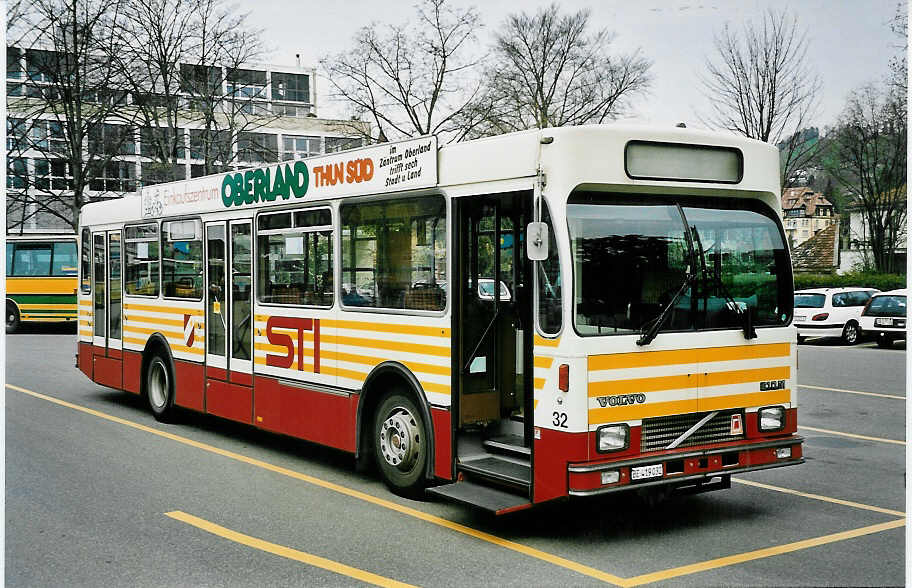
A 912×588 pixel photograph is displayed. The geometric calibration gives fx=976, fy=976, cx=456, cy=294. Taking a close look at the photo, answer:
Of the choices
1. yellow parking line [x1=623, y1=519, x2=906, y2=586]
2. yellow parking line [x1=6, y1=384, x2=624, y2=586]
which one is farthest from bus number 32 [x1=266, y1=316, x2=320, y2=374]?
yellow parking line [x1=623, y1=519, x2=906, y2=586]

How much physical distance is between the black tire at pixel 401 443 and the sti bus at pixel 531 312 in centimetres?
2

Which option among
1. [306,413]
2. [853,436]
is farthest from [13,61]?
[853,436]

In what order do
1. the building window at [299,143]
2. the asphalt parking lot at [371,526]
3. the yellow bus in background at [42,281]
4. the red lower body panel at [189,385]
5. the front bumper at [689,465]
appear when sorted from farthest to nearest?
1. the building window at [299,143]
2. the yellow bus in background at [42,281]
3. the red lower body panel at [189,385]
4. the front bumper at [689,465]
5. the asphalt parking lot at [371,526]

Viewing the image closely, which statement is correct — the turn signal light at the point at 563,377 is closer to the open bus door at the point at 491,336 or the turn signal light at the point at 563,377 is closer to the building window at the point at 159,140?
the open bus door at the point at 491,336

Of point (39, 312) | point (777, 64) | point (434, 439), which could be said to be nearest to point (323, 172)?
point (434, 439)

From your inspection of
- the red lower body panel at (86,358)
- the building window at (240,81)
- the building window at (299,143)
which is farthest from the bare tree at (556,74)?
the building window at (299,143)

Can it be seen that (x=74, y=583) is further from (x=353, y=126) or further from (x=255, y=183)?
(x=353, y=126)

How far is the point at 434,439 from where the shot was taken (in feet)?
25.0

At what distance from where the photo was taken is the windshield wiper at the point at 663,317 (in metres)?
6.64

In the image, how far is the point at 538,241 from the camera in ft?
21.3

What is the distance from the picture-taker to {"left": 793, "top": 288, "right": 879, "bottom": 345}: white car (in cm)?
2781

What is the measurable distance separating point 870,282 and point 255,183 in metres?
34.0

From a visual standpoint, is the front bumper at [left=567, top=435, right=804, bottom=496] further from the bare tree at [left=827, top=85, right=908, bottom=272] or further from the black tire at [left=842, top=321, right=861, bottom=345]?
the bare tree at [left=827, top=85, right=908, bottom=272]

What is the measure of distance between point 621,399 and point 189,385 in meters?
6.58
